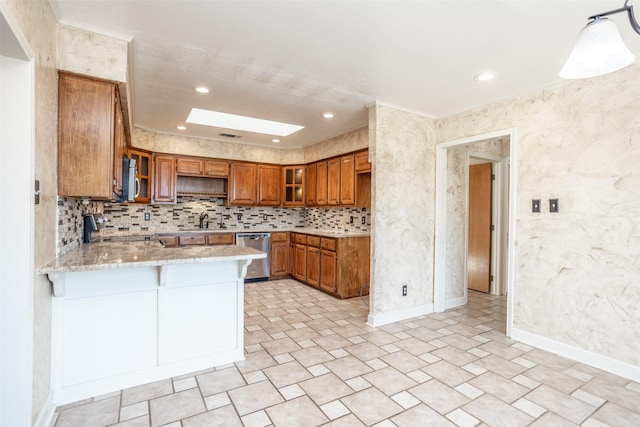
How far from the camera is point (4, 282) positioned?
150 centimetres

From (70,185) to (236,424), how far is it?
1897 mm

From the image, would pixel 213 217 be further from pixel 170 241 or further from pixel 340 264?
pixel 340 264

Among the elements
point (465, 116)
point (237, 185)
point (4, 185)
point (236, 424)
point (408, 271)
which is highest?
point (465, 116)

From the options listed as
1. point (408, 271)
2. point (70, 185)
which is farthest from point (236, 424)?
point (408, 271)

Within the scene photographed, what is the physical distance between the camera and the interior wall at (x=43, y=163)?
5.42 ft

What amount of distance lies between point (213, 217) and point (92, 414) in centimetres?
416

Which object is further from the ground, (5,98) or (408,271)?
(5,98)

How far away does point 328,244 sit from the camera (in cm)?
483

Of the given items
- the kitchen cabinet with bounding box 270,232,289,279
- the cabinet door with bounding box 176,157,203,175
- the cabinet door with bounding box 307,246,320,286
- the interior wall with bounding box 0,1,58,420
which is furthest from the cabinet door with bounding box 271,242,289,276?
the interior wall with bounding box 0,1,58,420

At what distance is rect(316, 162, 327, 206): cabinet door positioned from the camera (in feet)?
17.8

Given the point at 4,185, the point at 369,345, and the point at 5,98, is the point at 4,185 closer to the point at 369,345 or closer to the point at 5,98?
the point at 5,98

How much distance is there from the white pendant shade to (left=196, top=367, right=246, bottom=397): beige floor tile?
2.77 m

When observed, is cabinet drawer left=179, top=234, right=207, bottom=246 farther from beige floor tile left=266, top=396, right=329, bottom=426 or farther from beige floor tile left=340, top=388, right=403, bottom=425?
beige floor tile left=340, top=388, right=403, bottom=425

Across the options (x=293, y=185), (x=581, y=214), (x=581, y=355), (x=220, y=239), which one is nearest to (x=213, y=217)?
(x=220, y=239)
